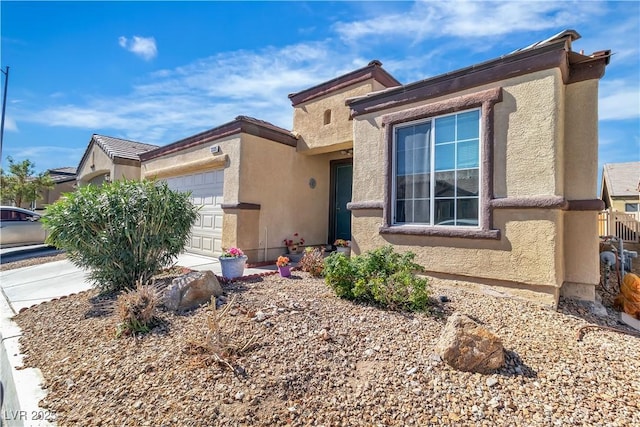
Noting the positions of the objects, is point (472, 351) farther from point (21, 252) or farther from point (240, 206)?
point (21, 252)

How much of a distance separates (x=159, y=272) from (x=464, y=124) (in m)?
6.30

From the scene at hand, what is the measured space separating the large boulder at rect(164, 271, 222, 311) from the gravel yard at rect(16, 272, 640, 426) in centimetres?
21

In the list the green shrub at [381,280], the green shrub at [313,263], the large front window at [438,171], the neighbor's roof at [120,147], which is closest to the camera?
the green shrub at [381,280]

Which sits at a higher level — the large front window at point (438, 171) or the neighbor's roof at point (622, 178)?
the neighbor's roof at point (622, 178)

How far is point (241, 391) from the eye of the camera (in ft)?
8.25

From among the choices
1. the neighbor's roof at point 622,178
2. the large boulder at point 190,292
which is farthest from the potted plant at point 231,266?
the neighbor's roof at point 622,178

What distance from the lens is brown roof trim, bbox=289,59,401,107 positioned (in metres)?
7.44

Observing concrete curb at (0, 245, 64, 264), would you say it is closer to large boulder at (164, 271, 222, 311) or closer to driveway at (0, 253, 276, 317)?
driveway at (0, 253, 276, 317)

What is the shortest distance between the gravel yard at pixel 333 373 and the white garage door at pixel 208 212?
4.43 metres

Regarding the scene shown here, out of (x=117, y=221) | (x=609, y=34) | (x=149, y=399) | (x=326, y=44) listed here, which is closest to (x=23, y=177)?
(x=117, y=221)

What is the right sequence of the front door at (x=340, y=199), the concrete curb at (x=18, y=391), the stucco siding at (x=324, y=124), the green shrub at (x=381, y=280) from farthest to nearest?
the front door at (x=340, y=199) → the stucco siding at (x=324, y=124) → the green shrub at (x=381, y=280) → the concrete curb at (x=18, y=391)

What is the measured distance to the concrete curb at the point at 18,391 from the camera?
8.09 feet

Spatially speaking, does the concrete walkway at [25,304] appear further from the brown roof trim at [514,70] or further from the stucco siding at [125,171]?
the brown roof trim at [514,70]

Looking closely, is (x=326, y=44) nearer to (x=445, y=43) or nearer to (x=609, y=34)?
(x=445, y=43)
